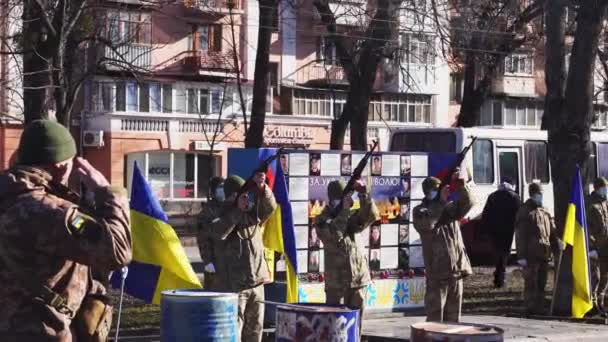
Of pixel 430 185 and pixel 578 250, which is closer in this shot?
pixel 430 185

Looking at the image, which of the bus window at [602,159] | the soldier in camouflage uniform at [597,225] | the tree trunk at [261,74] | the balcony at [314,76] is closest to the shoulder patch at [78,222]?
the soldier in camouflage uniform at [597,225]

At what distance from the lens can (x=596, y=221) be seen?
16.6 meters

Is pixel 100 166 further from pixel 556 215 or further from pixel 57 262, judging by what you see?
pixel 57 262

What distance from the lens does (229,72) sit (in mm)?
47188

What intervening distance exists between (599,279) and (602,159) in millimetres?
10559

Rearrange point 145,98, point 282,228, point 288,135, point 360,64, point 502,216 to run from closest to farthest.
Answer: point 282,228, point 502,216, point 360,64, point 145,98, point 288,135

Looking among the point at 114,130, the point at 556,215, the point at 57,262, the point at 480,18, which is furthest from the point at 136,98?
the point at 57,262

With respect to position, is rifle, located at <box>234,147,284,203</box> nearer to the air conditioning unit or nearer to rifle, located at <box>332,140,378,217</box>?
rifle, located at <box>332,140,378,217</box>

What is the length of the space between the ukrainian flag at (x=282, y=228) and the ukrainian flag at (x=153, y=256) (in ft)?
8.42

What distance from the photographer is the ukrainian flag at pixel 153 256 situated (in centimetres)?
991

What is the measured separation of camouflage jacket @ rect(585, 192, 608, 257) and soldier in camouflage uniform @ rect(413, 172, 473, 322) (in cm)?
401

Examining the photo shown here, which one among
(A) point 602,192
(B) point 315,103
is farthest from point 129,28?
(A) point 602,192

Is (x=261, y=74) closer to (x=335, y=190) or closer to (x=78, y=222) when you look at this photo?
(x=335, y=190)

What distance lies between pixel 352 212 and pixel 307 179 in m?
1.15
